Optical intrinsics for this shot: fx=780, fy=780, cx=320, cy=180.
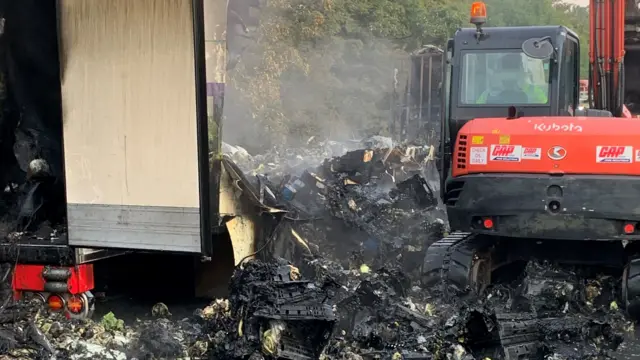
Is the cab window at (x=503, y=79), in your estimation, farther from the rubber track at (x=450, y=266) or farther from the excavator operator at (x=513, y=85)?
the rubber track at (x=450, y=266)

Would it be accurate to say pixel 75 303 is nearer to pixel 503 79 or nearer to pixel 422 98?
pixel 503 79

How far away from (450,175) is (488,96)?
857 millimetres

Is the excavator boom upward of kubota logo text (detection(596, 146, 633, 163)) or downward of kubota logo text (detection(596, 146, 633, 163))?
upward

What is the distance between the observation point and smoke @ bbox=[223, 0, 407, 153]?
20.8 m

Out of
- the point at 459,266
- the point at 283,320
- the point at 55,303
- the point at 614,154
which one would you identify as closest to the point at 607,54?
the point at 614,154

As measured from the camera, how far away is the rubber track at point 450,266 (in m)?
7.14

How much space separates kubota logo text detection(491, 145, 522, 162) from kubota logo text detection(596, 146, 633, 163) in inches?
24.8

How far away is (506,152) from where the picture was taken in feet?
21.6

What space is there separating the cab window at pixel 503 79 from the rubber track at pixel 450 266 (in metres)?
1.38

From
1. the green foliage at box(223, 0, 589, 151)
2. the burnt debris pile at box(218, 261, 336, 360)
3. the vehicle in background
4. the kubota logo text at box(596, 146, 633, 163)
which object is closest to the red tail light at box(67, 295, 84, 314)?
the burnt debris pile at box(218, 261, 336, 360)

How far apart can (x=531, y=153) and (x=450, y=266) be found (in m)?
1.38

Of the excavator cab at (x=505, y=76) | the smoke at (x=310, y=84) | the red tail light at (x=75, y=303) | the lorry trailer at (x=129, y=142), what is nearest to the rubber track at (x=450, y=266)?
the excavator cab at (x=505, y=76)

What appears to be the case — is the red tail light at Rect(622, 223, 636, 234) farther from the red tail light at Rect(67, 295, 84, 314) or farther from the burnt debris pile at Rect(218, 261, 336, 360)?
the red tail light at Rect(67, 295, 84, 314)

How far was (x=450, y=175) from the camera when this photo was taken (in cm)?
716
